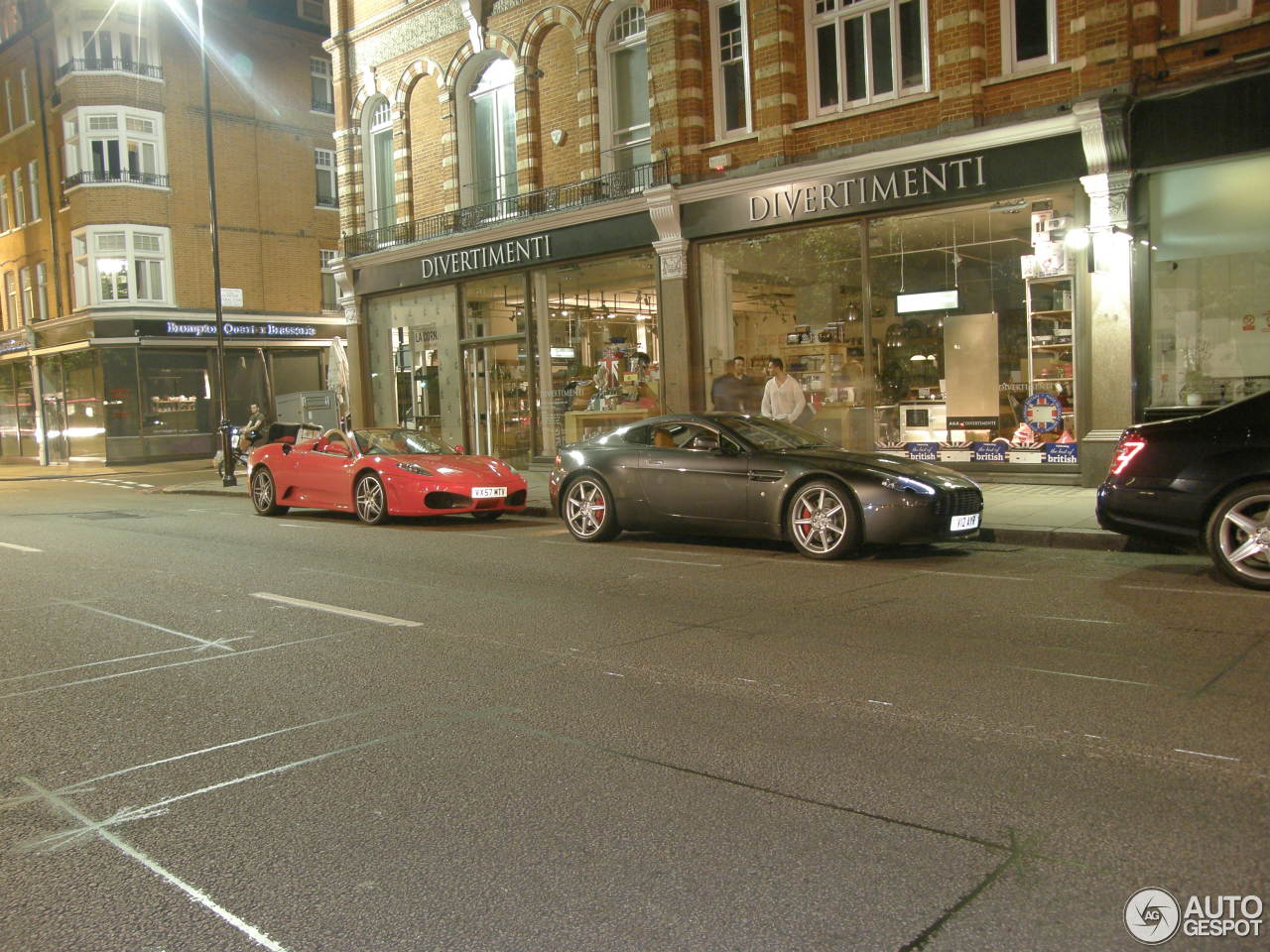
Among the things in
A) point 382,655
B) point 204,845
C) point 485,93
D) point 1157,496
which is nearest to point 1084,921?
point 204,845

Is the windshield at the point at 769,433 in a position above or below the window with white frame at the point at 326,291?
below

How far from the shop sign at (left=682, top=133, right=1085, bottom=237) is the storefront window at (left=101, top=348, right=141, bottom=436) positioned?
71.7 feet

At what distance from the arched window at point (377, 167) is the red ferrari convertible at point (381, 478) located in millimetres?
10421

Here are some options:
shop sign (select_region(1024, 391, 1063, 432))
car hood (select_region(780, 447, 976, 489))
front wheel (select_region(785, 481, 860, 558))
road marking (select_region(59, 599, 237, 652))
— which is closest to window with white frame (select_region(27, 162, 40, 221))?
road marking (select_region(59, 599, 237, 652))

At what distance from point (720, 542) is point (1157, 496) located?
14.9 feet

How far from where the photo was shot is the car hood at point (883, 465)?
9.46 m

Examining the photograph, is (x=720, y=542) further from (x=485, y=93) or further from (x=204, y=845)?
(x=485, y=93)

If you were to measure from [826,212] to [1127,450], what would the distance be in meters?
8.68

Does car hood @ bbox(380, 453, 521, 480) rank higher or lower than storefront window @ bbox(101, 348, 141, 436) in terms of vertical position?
lower

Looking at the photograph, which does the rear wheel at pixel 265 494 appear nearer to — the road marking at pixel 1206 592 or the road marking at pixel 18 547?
the road marking at pixel 18 547

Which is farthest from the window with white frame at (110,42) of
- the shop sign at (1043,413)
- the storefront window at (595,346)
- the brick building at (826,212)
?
the shop sign at (1043,413)

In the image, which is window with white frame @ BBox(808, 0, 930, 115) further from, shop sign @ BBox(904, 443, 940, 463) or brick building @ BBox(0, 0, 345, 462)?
brick building @ BBox(0, 0, 345, 462)

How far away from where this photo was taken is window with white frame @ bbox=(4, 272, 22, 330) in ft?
121

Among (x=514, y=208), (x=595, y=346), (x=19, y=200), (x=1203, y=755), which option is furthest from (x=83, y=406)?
(x=1203, y=755)
